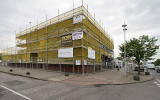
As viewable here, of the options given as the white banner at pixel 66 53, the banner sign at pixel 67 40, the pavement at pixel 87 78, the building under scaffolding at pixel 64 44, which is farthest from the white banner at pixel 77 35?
the pavement at pixel 87 78

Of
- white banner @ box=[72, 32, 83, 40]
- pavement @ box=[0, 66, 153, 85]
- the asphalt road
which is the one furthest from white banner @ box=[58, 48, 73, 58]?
the asphalt road

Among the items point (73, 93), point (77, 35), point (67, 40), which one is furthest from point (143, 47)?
point (73, 93)

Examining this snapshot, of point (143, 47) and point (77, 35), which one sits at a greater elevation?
point (77, 35)

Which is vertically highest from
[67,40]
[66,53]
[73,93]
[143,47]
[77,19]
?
[77,19]

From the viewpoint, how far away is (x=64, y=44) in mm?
17000

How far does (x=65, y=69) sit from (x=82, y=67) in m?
3.67

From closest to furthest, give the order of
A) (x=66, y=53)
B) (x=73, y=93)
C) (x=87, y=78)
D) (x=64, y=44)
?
1. (x=73, y=93)
2. (x=87, y=78)
3. (x=66, y=53)
4. (x=64, y=44)

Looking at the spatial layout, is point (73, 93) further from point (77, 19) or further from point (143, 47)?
point (143, 47)

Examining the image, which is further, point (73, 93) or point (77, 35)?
point (77, 35)

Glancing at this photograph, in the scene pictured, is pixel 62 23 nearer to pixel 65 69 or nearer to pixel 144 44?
pixel 65 69

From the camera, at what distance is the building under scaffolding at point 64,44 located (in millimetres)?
15484

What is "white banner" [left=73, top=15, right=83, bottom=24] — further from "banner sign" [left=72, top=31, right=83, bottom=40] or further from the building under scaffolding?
"banner sign" [left=72, top=31, right=83, bottom=40]

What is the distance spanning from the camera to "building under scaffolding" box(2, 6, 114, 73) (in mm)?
15484

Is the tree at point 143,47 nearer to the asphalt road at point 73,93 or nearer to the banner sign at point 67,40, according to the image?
A: the asphalt road at point 73,93
